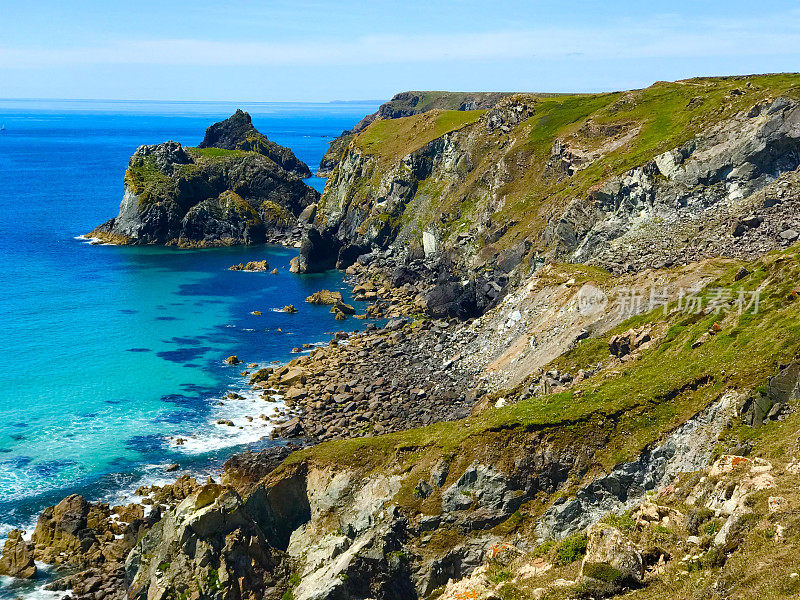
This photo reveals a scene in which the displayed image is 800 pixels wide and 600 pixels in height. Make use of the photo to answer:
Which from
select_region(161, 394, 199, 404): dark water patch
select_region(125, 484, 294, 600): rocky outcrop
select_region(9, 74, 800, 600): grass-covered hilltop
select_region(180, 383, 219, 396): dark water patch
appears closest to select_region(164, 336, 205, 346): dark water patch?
select_region(180, 383, 219, 396): dark water patch

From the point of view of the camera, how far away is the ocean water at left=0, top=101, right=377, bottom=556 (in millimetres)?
61812

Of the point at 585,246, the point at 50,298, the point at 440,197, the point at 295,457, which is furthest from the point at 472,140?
the point at 295,457

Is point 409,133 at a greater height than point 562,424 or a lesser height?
greater

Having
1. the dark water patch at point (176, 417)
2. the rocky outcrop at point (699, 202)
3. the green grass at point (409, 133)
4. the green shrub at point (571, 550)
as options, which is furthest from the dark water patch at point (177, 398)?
the green grass at point (409, 133)

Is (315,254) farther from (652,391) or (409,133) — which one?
(652,391)

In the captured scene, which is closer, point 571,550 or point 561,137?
point 571,550

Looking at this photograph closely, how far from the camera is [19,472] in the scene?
5981 cm

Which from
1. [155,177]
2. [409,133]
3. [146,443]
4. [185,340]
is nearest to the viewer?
[146,443]

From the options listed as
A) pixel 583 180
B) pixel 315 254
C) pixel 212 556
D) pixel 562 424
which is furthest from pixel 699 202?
pixel 315 254

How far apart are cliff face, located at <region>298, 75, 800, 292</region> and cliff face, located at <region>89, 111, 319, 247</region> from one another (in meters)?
21.0

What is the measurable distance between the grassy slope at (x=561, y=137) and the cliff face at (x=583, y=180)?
29 cm

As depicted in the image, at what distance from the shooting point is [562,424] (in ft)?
136

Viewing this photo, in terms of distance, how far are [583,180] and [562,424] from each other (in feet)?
213

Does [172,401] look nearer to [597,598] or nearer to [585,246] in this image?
[585,246]
